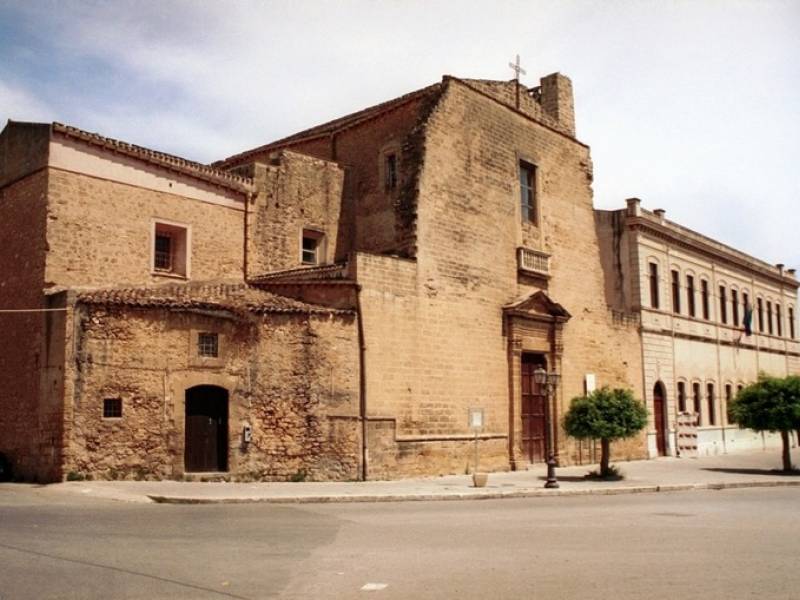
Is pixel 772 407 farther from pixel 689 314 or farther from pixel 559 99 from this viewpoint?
pixel 559 99

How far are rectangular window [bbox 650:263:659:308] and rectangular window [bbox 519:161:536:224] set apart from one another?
29.1 ft

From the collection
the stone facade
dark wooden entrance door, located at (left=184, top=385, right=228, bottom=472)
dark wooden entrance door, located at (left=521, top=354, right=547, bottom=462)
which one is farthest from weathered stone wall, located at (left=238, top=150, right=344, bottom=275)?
the stone facade

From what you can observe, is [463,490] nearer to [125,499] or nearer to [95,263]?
[125,499]

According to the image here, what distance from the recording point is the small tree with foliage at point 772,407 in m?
25.0

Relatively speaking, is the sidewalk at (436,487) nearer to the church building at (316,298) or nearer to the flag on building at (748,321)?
the church building at (316,298)

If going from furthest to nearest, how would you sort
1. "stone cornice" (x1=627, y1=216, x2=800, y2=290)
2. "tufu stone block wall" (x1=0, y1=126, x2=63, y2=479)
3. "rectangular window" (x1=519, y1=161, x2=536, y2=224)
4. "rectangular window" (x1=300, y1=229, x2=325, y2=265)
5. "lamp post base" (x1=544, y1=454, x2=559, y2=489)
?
"stone cornice" (x1=627, y1=216, x2=800, y2=290), "rectangular window" (x1=519, y1=161, x2=536, y2=224), "rectangular window" (x1=300, y1=229, x2=325, y2=265), "lamp post base" (x1=544, y1=454, x2=559, y2=489), "tufu stone block wall" (x1=0, y1=126, x2=63, y2=479)

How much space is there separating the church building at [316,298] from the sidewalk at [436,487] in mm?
830

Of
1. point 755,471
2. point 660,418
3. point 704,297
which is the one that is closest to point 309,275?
point 755,471

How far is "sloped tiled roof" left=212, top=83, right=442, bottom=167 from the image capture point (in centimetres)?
2461

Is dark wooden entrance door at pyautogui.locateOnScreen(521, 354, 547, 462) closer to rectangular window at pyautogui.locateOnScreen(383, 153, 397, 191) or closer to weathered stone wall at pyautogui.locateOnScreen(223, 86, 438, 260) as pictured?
weathered stone wall at pyautogui.locateOnScreen(223, 86, 438, 260)

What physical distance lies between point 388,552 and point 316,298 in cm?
1190

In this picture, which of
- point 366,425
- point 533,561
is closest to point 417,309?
point 366,425

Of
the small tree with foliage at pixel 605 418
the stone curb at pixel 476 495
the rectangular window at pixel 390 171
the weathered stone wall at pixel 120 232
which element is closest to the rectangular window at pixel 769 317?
the stone curb at pixel 476 495

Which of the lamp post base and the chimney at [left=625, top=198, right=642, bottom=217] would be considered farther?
the chimney at [left=625, top=198, right=642, bottom=217]
